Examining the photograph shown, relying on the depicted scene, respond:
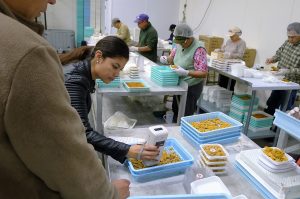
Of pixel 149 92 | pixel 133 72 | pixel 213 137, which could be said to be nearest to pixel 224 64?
pixel 133 72

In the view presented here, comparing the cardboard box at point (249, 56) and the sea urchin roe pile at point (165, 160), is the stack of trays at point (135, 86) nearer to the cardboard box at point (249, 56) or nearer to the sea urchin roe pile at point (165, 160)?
the sea urchin roe pile at point (165, 160)

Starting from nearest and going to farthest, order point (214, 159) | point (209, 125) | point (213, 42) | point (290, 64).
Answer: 1. point (214, 159)
2. point (209, 125)
3. point (290, 64)
4. point (213, 42)

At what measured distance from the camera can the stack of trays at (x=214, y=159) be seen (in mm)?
1243

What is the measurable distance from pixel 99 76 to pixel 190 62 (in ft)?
5.25

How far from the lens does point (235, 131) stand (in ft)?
5.17

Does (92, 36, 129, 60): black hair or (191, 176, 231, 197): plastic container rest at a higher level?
(92, 36, 129, 60): black hair

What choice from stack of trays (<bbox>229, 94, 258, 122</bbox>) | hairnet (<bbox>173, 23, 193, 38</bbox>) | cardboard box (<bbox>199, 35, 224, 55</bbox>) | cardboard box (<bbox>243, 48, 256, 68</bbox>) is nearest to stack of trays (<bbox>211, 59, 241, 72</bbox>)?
stack of trays (<bbox>229, 94, 258, 122</bbox>)

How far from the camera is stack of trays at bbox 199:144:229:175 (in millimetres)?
1243

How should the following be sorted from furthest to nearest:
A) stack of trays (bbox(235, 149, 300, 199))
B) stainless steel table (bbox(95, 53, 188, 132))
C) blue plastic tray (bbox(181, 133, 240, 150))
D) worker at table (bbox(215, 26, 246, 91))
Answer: worker at table (bbox(215, 26, 246, 91)) → stainless steel table (bbox(95, 53, 188, 132)) → blue plastic tray (bbox(181, 133, 240, 150)) → stack of trays (bbox(235, 149, 300, 199))

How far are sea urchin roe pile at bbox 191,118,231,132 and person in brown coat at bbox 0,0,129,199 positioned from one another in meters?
1.04

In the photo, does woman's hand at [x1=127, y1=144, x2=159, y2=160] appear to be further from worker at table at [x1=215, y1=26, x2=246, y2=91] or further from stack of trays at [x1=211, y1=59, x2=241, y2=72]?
worker at table at [x1=215, y1=26, x2=246, y2=91]

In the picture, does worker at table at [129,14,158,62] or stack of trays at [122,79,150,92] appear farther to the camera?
worker at table at [129,14,158,62]

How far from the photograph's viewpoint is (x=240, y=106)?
344 cm

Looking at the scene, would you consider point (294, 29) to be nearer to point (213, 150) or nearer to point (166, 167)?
point (213, 150)
